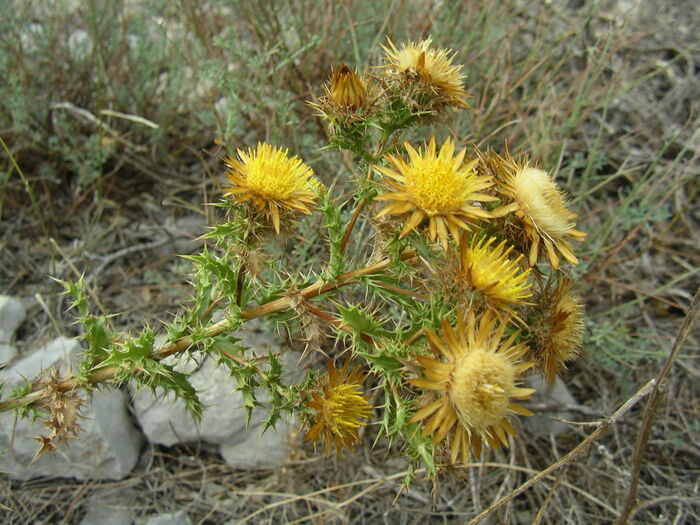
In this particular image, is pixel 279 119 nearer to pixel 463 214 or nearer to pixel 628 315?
pixel 463 214

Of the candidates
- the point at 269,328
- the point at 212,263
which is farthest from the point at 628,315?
the point at 212,263

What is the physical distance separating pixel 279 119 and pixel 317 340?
76.6 inches

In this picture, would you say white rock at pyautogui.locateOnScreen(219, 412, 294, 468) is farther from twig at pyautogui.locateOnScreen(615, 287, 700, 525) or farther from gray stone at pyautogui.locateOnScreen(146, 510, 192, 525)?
twig at pyautogui.locateOnScreen(615, 287, 700, 525)

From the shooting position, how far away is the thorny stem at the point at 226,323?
82.2 inches

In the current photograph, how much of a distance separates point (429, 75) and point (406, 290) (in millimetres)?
772

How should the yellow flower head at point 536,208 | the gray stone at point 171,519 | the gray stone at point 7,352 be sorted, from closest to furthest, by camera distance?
1. the yellow flower head at point 536,208
2. the gray stone at point 171,519
3. the gray stone at point 7,352

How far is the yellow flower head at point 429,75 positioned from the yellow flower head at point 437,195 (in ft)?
1.00

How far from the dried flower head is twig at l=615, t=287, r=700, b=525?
0.58m

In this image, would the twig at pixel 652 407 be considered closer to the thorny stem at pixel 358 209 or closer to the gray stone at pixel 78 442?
the thorny stem at pixel 358 209

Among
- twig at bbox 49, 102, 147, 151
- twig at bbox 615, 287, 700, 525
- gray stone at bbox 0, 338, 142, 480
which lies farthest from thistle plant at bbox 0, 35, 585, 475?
twig at bbox 49, 102, 147, 151

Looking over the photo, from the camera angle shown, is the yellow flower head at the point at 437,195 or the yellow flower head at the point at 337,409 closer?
the yellow flower head at the point at 437,195

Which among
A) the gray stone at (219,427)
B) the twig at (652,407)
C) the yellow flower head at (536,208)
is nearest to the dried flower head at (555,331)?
the yellow flower head at (536,208)

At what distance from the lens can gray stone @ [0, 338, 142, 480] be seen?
9.53 feet

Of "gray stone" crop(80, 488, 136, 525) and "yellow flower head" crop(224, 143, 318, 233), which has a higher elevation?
"yellow flower head" crop(224, 143, 318, 233)
